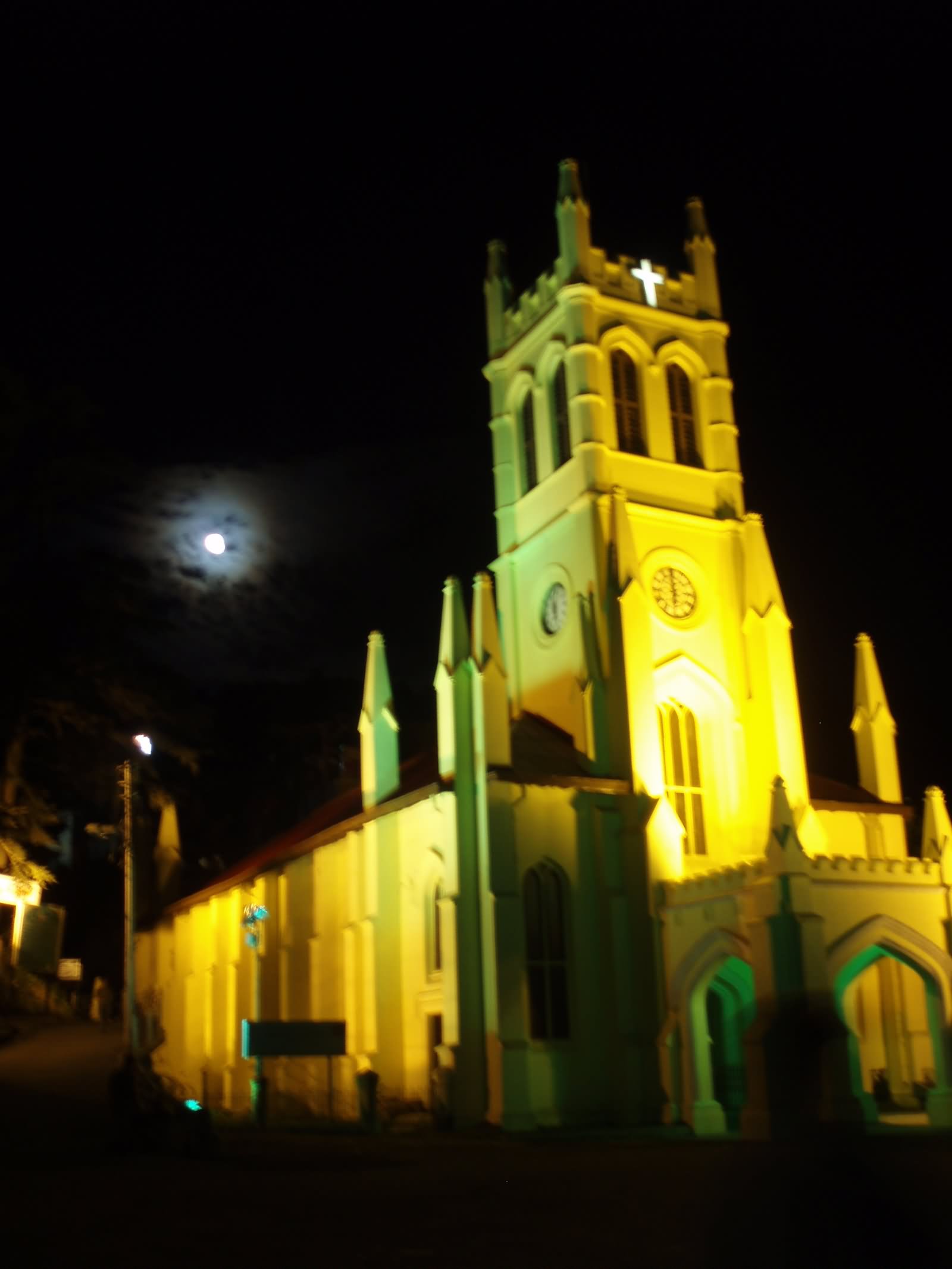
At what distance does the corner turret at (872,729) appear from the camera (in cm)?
3728

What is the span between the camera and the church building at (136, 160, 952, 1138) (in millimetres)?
27141

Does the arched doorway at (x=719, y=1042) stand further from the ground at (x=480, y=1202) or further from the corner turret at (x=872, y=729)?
the corner turret at (x=872, y=729)

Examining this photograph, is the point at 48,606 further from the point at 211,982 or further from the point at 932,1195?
the point at 932,1195

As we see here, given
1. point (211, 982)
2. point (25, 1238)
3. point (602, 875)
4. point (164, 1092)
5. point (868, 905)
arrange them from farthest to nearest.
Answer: point (211, 982), point (602, 875), point (868, 905), point (164, 1092), point (25, 1238)

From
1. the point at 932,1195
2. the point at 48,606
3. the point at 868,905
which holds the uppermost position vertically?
the point at 48,606

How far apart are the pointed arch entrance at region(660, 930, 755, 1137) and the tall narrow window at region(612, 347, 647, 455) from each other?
14.4 metres

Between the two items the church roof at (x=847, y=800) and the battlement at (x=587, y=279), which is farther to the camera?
the battlement at (x=587, y=279)

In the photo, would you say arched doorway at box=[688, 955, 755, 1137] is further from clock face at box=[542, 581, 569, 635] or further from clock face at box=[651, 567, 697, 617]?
clock face at box=[542, 581, 569, 635]

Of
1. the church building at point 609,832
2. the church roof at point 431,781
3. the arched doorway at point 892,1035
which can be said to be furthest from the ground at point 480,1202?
the church roof at point 431,781

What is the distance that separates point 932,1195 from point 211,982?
114 ft

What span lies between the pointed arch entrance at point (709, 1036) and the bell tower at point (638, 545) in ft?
14.6

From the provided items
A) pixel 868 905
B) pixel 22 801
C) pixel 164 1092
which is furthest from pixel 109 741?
pixel 868 905

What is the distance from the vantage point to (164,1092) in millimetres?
22609

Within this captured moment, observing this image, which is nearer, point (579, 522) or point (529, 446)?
point (579, 522)
